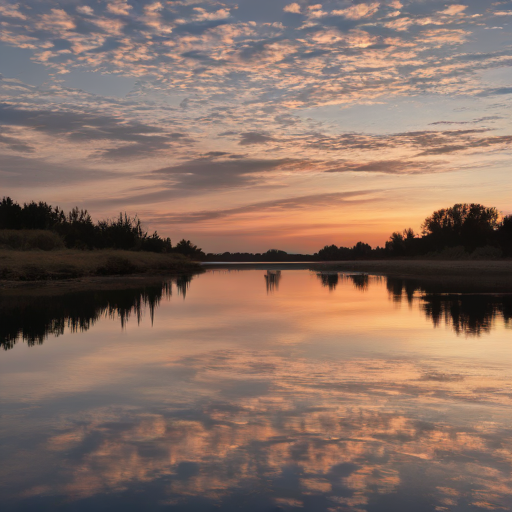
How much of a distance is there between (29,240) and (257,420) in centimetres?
6090

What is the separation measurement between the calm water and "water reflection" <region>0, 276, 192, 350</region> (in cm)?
24

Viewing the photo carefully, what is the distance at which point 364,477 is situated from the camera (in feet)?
17.4

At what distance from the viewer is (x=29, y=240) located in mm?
61812

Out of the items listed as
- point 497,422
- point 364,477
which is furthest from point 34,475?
point 497,422

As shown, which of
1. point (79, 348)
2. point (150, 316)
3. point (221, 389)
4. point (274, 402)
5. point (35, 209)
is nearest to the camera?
point (274, 402)

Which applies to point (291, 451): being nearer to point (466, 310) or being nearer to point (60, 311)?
point (466, 310)

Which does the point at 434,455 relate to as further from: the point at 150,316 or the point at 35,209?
the point at 35,209

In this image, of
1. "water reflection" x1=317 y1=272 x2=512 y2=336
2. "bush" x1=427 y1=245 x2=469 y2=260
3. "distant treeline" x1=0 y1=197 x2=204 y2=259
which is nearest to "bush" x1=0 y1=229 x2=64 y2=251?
"distant treeline" x1=0 y1=197 x2=204 y2=259

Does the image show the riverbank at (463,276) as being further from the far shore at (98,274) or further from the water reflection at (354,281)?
the water reflection at (354,281)

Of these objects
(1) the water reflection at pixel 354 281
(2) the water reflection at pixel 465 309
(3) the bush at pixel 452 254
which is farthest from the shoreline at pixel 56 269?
(3) the bush at pixel 452 254

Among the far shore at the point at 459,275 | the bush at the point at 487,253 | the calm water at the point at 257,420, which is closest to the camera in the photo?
the calm water at the point at 257,420

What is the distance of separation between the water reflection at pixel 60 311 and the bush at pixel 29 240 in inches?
1399

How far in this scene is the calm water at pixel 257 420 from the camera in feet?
16.4

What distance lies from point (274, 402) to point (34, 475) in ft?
11.7
